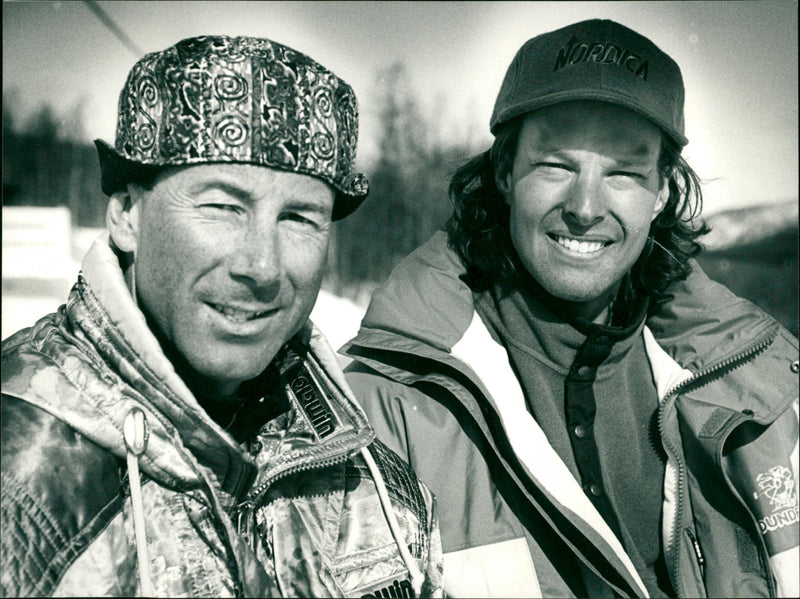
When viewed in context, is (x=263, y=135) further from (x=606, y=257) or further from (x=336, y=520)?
(x=606, y=257)

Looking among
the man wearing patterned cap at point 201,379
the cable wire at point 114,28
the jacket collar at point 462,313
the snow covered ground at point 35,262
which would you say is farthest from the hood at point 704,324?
the cable wire at point 114,28

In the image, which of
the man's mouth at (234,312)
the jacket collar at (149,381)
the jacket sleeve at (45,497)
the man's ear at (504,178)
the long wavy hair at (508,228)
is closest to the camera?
the jacket sleeve at (45,497)

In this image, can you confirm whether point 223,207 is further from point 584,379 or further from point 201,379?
point 584,379

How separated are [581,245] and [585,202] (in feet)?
0.40

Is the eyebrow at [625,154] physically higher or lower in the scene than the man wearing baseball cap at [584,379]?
higher

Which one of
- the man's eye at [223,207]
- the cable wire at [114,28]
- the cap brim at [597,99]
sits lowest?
the man's eye at [223,207]

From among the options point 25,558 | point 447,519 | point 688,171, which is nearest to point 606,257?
point 688,171

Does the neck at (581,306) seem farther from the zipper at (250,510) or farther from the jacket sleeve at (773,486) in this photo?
the zipper at (250,510)

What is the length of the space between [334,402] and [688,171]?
5.14 ft

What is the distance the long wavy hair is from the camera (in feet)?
7.63

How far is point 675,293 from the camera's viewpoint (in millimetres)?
2422

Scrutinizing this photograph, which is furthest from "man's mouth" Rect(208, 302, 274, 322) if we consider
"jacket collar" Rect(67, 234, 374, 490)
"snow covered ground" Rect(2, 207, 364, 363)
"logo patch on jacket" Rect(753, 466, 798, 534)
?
"logo patch on jacket" Rect(753, 466, 798, 534)

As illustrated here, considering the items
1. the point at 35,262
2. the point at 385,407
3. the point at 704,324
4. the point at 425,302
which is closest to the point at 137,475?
the point at 385,407

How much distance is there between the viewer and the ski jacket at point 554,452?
192cm
